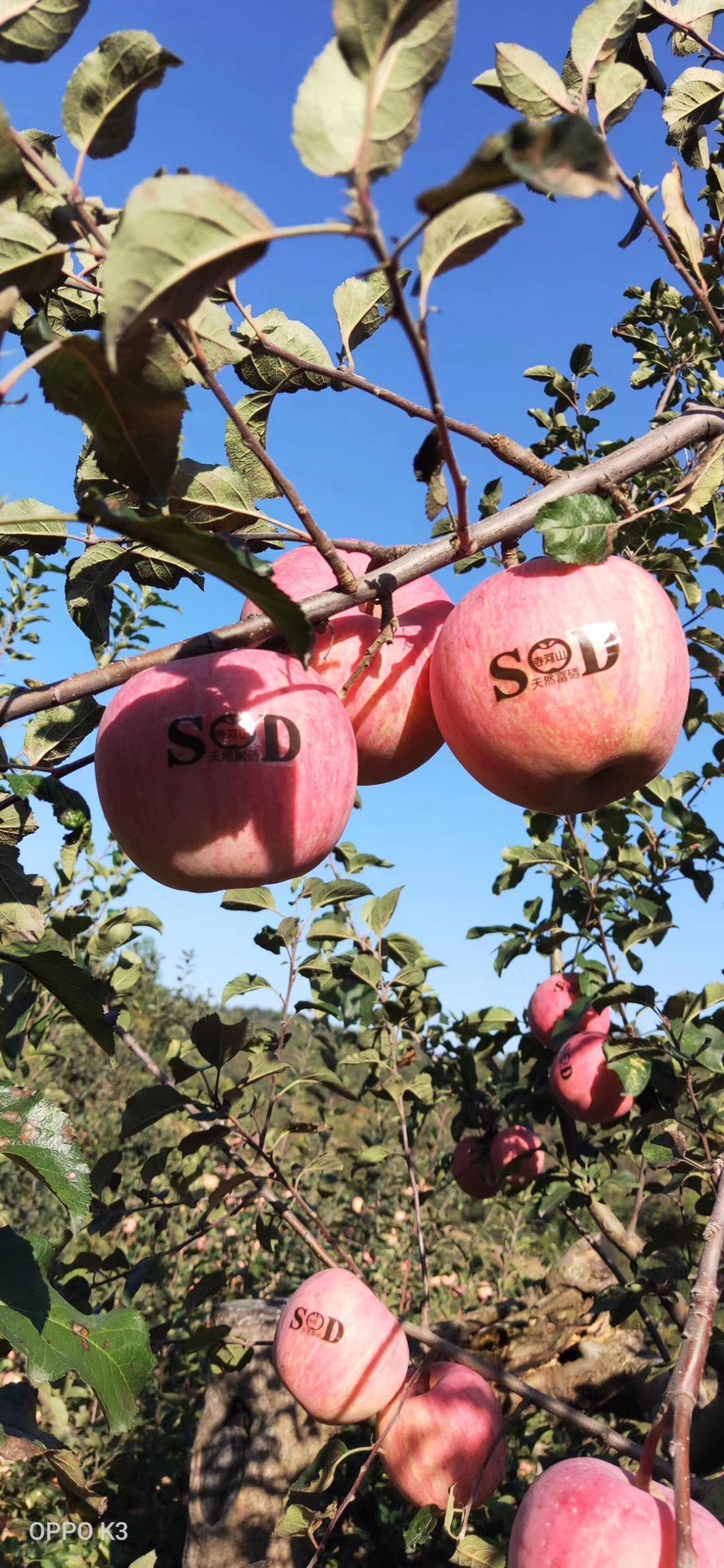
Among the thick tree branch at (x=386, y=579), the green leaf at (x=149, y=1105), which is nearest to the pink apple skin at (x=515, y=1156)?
the green leaf at (x=149, y=1105)

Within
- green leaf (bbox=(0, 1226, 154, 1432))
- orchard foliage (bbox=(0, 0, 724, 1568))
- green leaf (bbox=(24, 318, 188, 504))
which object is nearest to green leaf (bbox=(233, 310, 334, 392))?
orchard foliage (bbox=(0, 0, 724, 1568))

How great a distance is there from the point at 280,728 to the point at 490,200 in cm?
50

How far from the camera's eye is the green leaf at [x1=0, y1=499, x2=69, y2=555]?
1.04m

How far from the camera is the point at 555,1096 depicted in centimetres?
294

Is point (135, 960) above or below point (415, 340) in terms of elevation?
below

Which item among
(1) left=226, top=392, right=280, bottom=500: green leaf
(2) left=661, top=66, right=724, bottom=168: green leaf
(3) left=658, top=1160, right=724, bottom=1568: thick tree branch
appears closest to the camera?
(3) left=658, top=1160, right=724, bottom=1568: thick tree branch

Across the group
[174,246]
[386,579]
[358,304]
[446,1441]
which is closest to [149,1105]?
[446,1441]

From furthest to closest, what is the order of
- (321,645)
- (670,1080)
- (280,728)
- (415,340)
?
(670,1080) → (321,645) → (280,728) → (415,340)

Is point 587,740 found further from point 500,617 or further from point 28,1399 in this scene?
point 28,1399

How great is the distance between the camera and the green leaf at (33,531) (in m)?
1.04

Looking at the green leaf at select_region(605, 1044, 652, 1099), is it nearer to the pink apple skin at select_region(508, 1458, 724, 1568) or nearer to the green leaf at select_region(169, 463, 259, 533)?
the pink apple skin at select_region(508, 1458, 724, 1568)

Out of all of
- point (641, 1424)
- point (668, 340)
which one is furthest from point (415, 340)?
point (641, 1424)

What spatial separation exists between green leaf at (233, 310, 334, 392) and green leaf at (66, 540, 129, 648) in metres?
0.27

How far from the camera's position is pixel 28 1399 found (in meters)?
1.26
